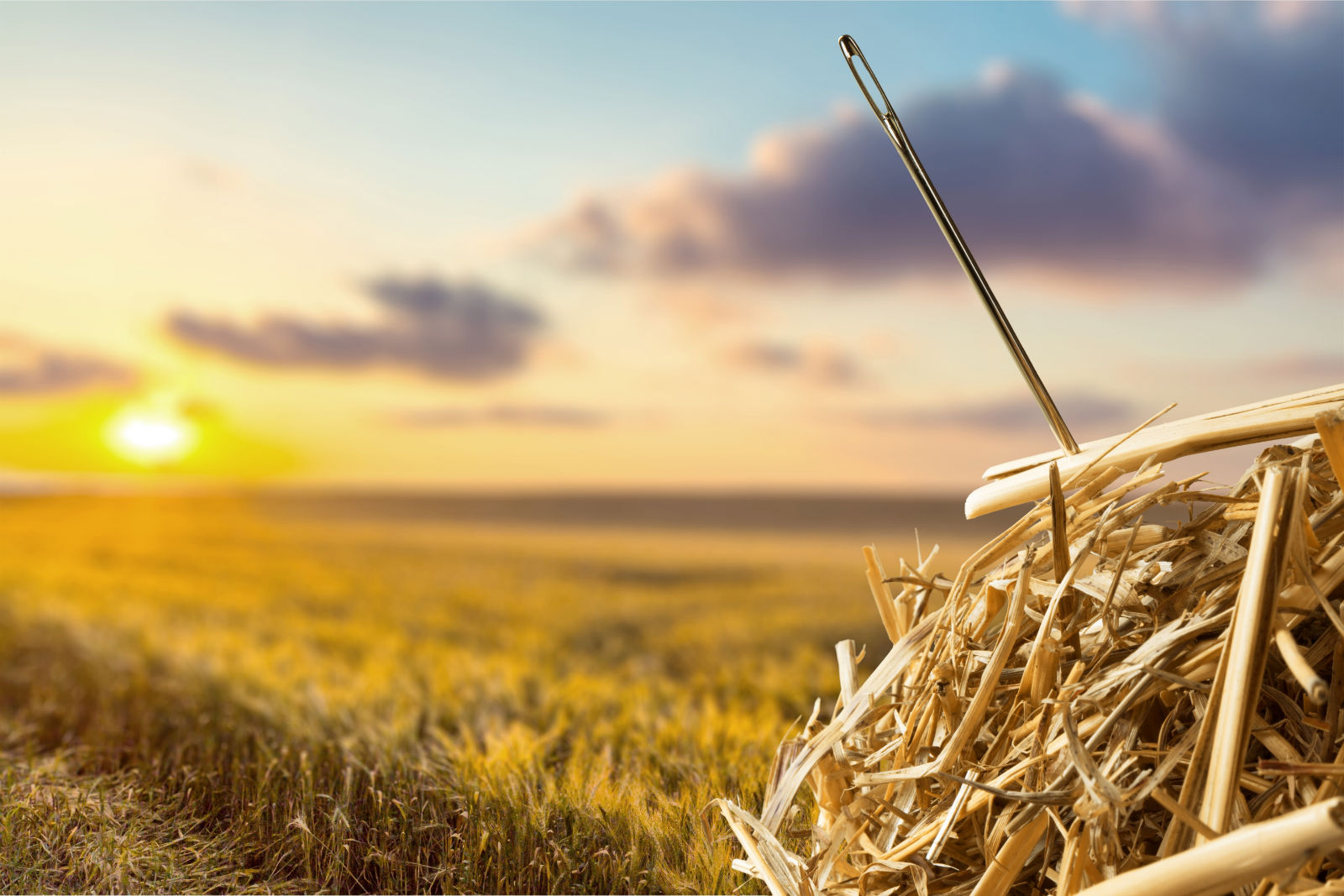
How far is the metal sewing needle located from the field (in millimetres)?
412

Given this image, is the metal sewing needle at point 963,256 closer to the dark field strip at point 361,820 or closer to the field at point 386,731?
the field at point 386,731

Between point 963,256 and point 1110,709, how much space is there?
43cm

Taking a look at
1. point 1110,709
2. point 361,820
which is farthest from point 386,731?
Answer: point 1110,709

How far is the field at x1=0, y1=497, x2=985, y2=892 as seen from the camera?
111 centimetres

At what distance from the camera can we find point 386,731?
58.4 inches

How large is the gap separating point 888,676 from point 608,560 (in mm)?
8464

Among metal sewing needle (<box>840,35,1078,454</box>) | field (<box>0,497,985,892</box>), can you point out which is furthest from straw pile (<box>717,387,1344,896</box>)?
field (<box>0,497,985,892</box>)

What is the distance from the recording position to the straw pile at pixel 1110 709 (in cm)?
65

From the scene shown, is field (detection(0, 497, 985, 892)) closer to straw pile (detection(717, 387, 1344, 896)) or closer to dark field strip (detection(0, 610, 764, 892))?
dark field strip (detection(0, 610, 764, 892))

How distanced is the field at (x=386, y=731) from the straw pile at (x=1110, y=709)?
0.28 meters

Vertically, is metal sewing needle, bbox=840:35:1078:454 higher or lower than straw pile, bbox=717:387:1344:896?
higher

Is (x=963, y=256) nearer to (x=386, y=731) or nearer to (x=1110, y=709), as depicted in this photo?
(x=1110, y=709)

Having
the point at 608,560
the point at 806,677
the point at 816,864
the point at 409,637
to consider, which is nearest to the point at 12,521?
the point at 608,560

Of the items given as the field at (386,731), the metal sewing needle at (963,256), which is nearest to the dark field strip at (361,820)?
the field at (386,731)
